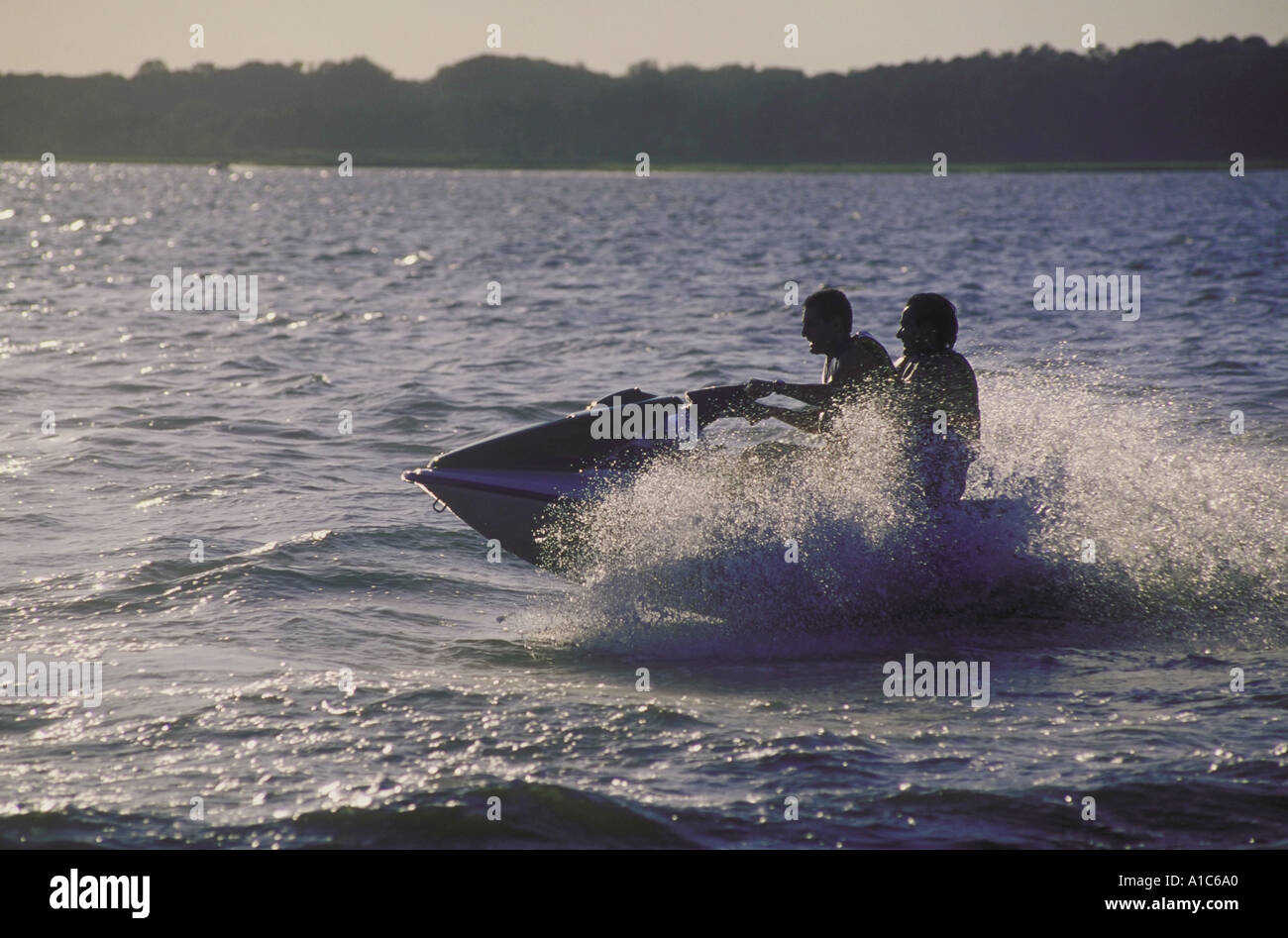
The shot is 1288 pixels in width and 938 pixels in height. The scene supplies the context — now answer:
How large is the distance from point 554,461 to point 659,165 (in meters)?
134

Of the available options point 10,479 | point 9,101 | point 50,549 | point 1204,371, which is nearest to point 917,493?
point 50,549

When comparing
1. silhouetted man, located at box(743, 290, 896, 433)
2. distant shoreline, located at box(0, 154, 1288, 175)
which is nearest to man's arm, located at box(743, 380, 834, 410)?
silhouetted man, located at box(743, 290, 896, 433)

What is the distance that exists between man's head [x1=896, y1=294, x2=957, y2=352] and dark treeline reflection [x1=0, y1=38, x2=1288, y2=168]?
431 ft

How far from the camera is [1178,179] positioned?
337ft

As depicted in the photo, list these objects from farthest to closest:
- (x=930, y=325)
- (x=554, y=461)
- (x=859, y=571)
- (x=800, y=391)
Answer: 1. (x=554, y=461)
2. (x=859, y=571)
3. (x=800, y=391)
4. (x=930, y=325)

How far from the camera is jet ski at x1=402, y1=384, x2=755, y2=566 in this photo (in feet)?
26.0

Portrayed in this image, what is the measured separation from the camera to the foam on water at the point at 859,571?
297 inches

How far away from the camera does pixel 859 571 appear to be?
25.6 feet

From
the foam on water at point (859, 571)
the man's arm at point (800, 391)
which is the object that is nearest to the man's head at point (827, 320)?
the man's arm at point (800, 391)

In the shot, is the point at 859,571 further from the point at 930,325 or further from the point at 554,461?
the point at 554,461

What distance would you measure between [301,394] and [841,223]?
37.8 meters

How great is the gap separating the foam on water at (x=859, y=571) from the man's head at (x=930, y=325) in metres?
0.49

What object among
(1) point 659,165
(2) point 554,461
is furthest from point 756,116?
(2) point 554,461
